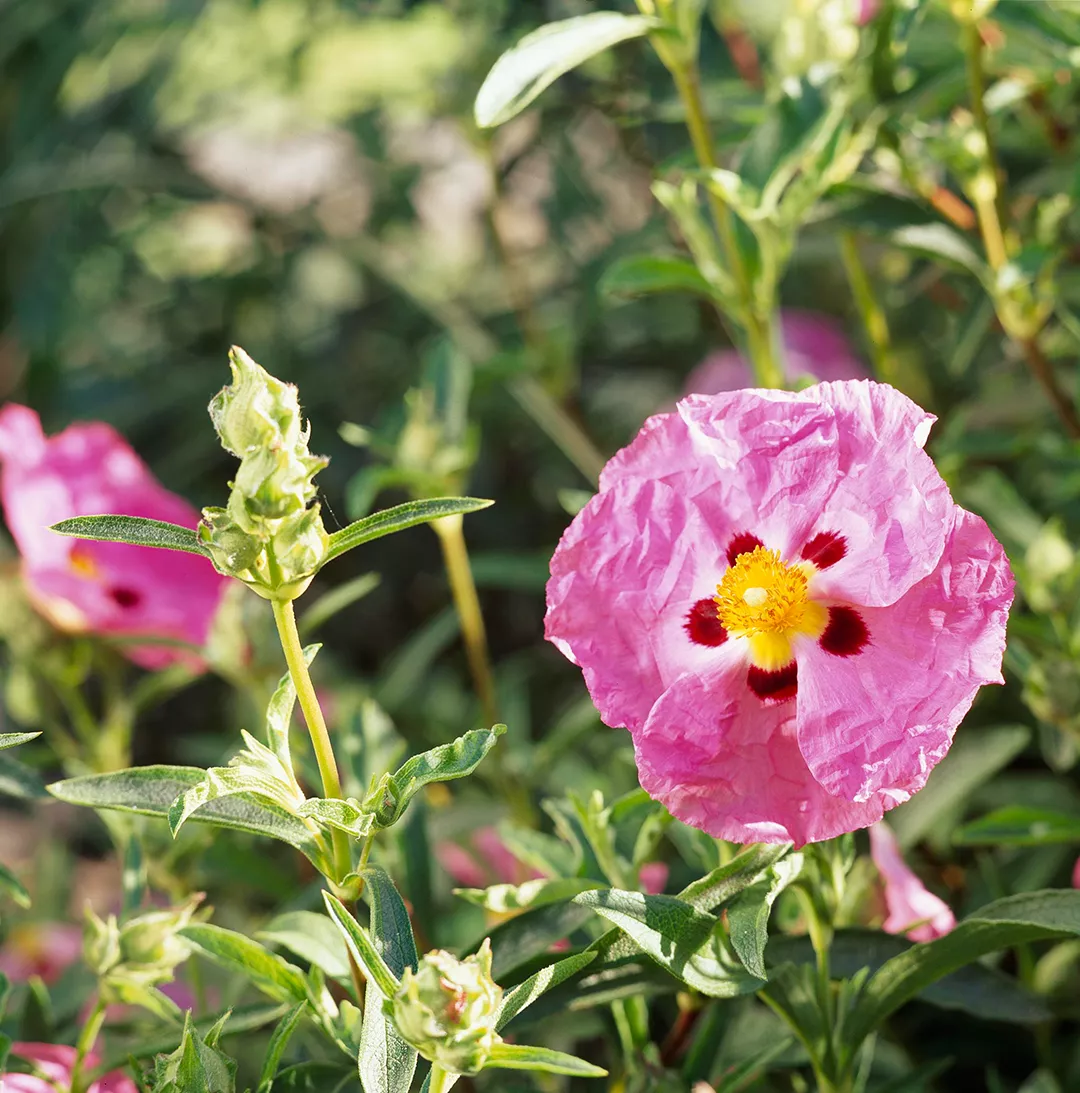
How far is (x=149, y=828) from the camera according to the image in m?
1.02

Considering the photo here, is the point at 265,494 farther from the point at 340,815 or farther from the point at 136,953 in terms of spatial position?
the point at 136,953

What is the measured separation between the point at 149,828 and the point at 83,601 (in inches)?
12.0

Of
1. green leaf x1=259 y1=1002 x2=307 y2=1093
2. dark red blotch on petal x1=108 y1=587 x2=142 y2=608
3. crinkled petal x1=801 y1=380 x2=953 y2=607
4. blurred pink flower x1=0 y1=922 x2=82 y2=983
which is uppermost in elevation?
crinkled petal x1=801 y1=380 x2=953 y2=607

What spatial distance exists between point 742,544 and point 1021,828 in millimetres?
405

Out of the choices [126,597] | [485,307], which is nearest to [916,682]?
[126,597]

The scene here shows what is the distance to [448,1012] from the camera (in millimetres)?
561

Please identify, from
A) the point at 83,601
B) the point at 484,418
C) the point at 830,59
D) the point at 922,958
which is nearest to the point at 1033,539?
the point at 830,59

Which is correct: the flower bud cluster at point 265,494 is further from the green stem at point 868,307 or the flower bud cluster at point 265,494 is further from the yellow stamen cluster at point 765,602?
the green stem at point 868,307

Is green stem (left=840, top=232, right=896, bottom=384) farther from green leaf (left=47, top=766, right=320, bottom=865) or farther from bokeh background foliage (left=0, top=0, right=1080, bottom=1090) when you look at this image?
green leaf (left=47, top=766, right=320, bottom=865)

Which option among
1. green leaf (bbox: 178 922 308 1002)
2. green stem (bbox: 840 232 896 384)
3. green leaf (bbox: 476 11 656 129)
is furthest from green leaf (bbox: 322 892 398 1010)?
green stem (bbox: 840 232 896 384)

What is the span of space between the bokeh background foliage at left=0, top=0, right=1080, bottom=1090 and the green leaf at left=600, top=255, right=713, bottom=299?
11 cm

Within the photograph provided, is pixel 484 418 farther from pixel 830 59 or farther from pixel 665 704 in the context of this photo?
pixel 665 704

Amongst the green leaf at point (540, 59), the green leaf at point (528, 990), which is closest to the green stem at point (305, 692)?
the green leaf at point (528, 990)

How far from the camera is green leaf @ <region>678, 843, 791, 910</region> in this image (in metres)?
0.68
